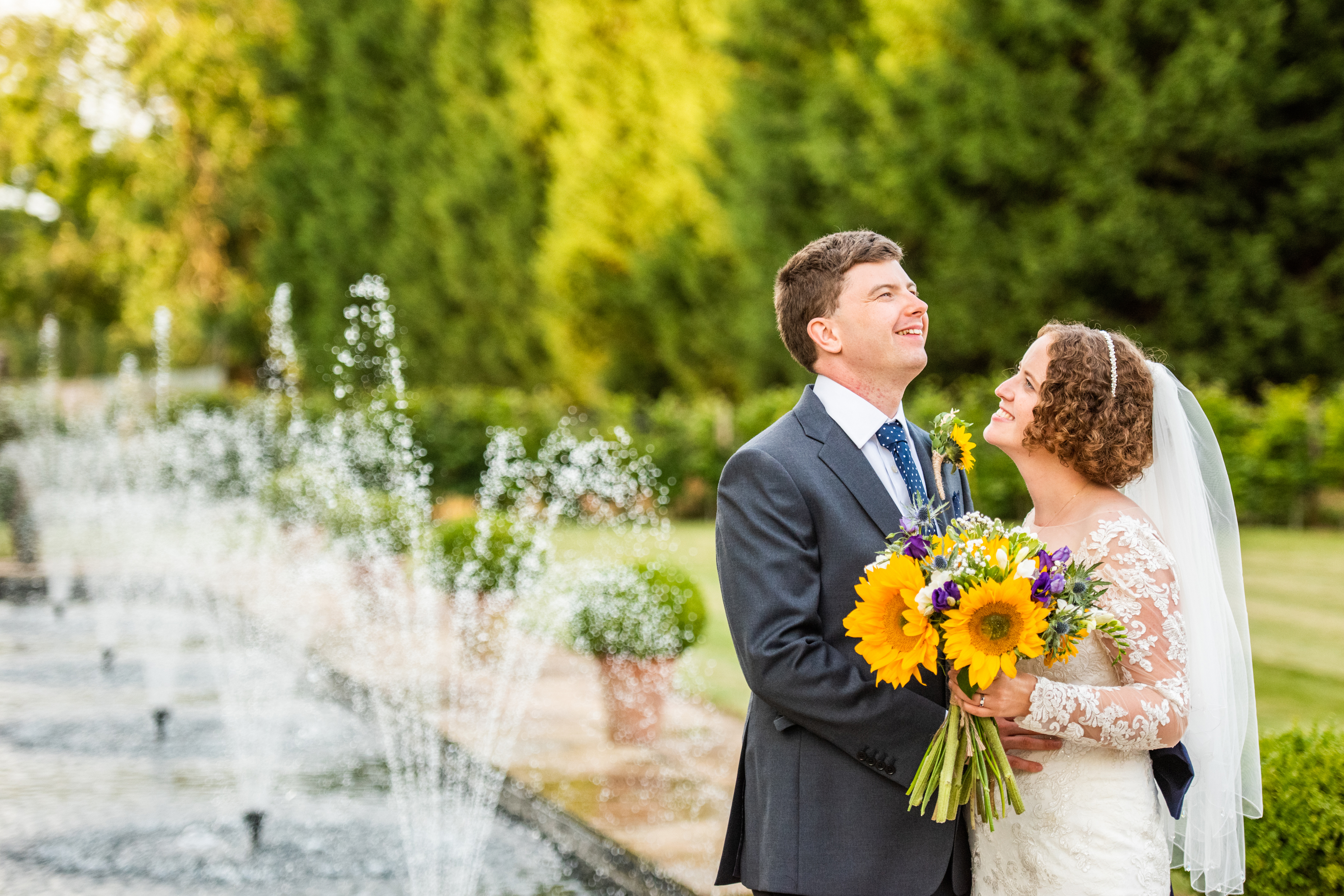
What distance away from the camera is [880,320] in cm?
229

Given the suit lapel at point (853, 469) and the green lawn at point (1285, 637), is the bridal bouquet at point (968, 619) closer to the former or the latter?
the suit lapel at point (853, 469)

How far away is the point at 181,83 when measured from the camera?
85.8 feet

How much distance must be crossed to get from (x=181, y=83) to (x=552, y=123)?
9383 millimetres

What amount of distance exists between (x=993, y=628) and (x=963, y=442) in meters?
0.60

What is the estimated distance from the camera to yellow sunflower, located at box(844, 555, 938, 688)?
1.93 metres

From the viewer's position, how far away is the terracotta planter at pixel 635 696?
5.87m

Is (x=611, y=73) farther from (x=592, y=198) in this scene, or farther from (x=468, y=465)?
(x=468, y=465)

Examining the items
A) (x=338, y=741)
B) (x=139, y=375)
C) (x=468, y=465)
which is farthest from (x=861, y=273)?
(x=139, y=375)

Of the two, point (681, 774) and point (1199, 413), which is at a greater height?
point (1199, 413)

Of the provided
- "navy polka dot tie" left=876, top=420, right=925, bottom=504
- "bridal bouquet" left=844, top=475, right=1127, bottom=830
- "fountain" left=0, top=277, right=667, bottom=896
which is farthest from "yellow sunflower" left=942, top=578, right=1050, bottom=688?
"fountain" left=0, top=277, right=667, bottom=896

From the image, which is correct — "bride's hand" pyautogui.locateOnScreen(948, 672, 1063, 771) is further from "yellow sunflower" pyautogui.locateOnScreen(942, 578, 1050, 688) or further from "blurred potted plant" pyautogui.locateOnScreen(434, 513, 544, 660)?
"blurred potted plant" pyautogui.locateOnScreen(434, 513, 544, 660)

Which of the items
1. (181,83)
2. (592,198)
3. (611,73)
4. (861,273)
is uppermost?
(181,83)

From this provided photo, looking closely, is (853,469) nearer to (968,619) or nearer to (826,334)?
(826,334)

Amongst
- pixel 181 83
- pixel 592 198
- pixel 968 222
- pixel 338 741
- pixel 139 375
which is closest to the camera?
pixel 338 741
